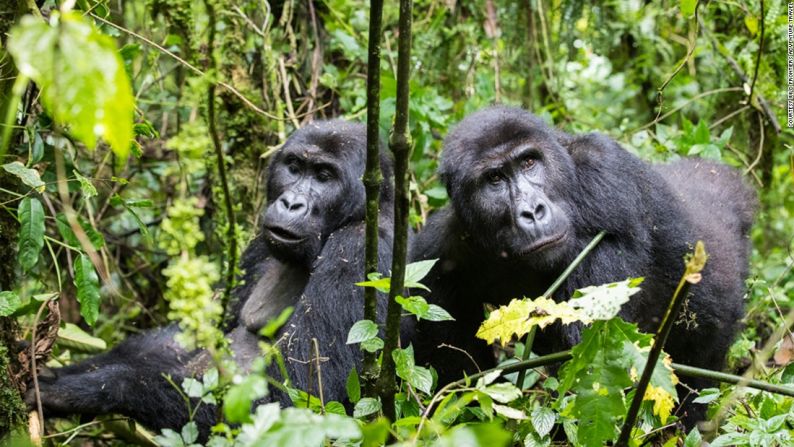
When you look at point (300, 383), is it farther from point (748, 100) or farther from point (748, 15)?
point (748, 15)

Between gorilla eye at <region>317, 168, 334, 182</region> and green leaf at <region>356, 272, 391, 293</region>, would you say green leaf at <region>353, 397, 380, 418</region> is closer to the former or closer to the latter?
green leaf at <region>356, 272, 391, 293</region>

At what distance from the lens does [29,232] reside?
9.57ft

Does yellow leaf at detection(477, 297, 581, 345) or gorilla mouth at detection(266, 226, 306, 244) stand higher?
gorilla mouth at detection(266, 226, 306, 244)

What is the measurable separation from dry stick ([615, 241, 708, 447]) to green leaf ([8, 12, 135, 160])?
4.04 feet

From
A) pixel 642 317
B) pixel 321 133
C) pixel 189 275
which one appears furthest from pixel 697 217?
pixel 189 275

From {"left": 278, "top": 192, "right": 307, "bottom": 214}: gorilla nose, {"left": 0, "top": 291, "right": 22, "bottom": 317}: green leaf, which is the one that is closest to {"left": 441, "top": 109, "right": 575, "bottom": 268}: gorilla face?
{"left": 278, "top": 192, "right": 307, "bottom": 214}: gorilla nose

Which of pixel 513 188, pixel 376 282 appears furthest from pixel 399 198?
pixel 513 188

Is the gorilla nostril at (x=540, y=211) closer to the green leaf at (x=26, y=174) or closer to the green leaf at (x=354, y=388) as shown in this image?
the green leaf at (x=354, y=388)

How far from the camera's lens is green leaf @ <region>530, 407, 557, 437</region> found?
2686 mm

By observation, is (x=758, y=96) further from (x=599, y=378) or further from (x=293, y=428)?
(x=293, y=428)

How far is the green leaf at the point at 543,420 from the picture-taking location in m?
2.69

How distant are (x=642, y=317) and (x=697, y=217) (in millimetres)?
657

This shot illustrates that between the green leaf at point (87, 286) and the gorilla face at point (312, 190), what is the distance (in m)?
1.38

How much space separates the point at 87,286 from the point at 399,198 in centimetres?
156
